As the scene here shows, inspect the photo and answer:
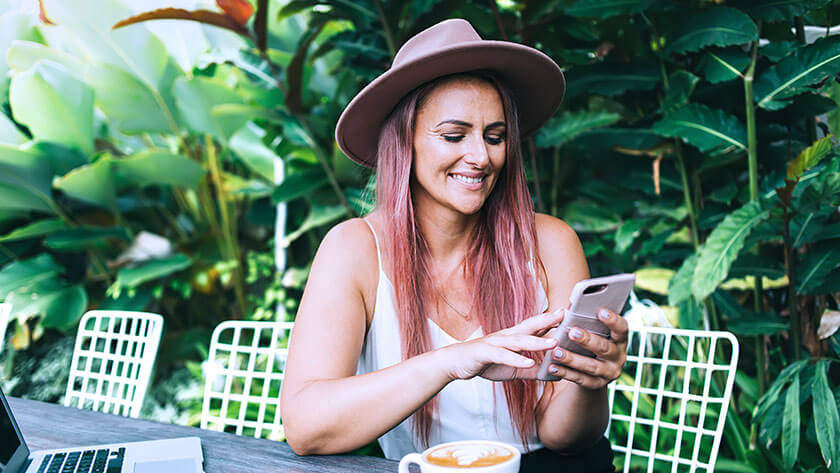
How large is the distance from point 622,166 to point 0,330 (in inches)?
78.1

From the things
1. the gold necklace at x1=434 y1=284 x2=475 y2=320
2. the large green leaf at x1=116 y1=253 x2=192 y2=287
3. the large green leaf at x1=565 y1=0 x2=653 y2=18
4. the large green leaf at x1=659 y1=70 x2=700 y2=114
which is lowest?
the large green leaf at x1=116 y1=253 x2=192 y2=287

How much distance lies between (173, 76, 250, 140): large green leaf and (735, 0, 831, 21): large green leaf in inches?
77.1

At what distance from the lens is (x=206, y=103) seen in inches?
110

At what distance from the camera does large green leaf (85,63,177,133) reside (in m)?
2.77

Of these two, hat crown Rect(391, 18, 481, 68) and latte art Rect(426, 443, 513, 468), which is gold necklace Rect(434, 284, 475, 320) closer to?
hat crown Rect(391, 18, 481, 68)

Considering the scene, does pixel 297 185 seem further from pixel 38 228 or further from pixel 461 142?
pixel 461 142

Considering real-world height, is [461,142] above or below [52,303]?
above

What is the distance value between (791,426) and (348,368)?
3.68 feet

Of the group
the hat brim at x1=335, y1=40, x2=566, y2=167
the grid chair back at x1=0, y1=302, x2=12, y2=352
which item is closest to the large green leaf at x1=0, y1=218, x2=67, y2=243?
the grid chair back at x1=0, y1=302, x2=12, y2=352

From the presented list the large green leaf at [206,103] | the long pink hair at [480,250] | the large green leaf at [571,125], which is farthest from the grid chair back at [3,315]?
the large green leaf at [571,125]

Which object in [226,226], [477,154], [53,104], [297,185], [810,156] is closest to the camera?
[477,154]

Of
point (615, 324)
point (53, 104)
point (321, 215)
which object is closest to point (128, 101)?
point (53, 104)

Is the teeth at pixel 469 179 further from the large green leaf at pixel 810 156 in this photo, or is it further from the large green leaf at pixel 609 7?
the large green leaf at pixel 609 7

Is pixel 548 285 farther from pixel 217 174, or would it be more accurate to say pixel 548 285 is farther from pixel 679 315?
pixel 217 174
